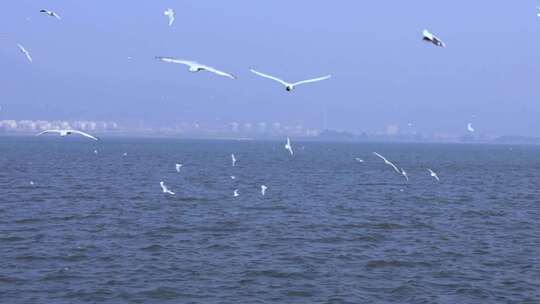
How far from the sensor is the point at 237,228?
137ft

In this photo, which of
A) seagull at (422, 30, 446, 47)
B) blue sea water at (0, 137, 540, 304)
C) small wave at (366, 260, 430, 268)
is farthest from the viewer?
small wave at (366, 260, 430, 268)

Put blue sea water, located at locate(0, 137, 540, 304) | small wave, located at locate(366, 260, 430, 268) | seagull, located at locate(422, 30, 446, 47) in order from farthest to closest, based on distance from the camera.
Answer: small wave, located at locate(366, 260, 430, 268) < blue sea water, located at locate(0, 137, 540, 304) < seagull, located at locate(422, 30, 446, 47)

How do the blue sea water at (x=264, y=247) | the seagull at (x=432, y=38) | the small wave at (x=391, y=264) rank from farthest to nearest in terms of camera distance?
the small wave at (x=391, y=264) < the blue sea water at (x=264, y=247) < the seagull at (x=432, y=38)

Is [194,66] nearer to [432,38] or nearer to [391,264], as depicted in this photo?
[432,38]

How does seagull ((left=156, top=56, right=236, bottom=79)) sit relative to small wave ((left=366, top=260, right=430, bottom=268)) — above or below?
above

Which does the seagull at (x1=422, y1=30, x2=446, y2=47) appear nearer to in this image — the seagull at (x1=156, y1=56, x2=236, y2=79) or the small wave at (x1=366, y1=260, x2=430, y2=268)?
the seagull at (x1=156, y1=56, x2=236, y2=79)

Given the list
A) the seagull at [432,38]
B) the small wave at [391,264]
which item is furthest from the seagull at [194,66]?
the small wave at [391,264]

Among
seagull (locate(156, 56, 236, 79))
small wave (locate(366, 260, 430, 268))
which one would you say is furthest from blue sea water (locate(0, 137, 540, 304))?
seagull (locate(156, 56, 236, 79))

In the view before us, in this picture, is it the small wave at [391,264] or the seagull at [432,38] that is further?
the small wave at [391,264]

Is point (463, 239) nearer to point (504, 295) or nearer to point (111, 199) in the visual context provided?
point (504, 295)

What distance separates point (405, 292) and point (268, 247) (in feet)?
32.6

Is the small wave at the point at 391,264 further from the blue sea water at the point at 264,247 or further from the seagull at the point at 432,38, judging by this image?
the seagull at the point at 432,38

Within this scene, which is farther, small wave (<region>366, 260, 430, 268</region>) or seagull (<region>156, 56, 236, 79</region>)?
small wave (<region>366, 260, 430, 268</region>)

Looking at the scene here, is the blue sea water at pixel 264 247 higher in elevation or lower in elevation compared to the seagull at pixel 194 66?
lower
